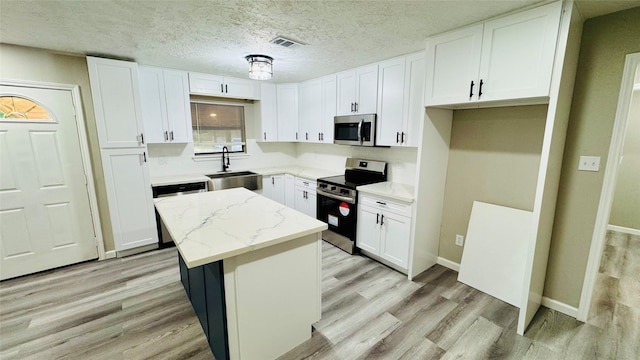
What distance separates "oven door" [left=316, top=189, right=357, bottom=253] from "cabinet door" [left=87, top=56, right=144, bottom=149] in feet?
8.05

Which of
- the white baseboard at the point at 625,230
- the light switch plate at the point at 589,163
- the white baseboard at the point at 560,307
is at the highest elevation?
the light switch plate at the point at 589,163

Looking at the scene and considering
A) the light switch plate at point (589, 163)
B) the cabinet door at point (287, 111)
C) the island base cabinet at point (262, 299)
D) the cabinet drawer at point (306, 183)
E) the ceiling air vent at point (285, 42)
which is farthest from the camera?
the cabinet door at point (287, 111)

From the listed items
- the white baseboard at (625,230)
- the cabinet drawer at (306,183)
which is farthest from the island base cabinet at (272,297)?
the white baseboard at (625,230)

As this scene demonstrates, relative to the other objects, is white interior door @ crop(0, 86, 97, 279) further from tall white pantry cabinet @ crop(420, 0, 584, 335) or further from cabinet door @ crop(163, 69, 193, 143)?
tall white pantry cabinet @ crop(420, 0, 584, 335)

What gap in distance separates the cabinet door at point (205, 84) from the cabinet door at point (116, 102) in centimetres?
72

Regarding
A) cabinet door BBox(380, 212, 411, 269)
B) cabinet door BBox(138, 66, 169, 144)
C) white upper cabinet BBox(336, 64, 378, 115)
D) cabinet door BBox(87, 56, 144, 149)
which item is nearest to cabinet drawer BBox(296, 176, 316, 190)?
white upper cabinet BBox(336, 64, 378, 115)

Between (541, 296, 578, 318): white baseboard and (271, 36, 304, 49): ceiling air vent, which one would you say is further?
(271, 36, 304, 49): ceiling air vent

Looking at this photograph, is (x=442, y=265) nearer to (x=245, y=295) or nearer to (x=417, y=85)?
(x=417, y=85)

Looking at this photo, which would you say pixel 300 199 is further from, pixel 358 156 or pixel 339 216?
pixel 358 156

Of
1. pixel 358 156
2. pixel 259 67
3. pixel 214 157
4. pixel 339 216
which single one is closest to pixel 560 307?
pixel 339 216

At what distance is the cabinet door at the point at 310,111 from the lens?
4.09 metres

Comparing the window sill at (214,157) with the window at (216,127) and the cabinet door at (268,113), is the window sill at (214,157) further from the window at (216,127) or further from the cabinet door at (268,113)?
the cabinet door at (268,113)

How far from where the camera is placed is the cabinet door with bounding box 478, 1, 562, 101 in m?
1.76

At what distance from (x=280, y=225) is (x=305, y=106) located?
3.00 metres
